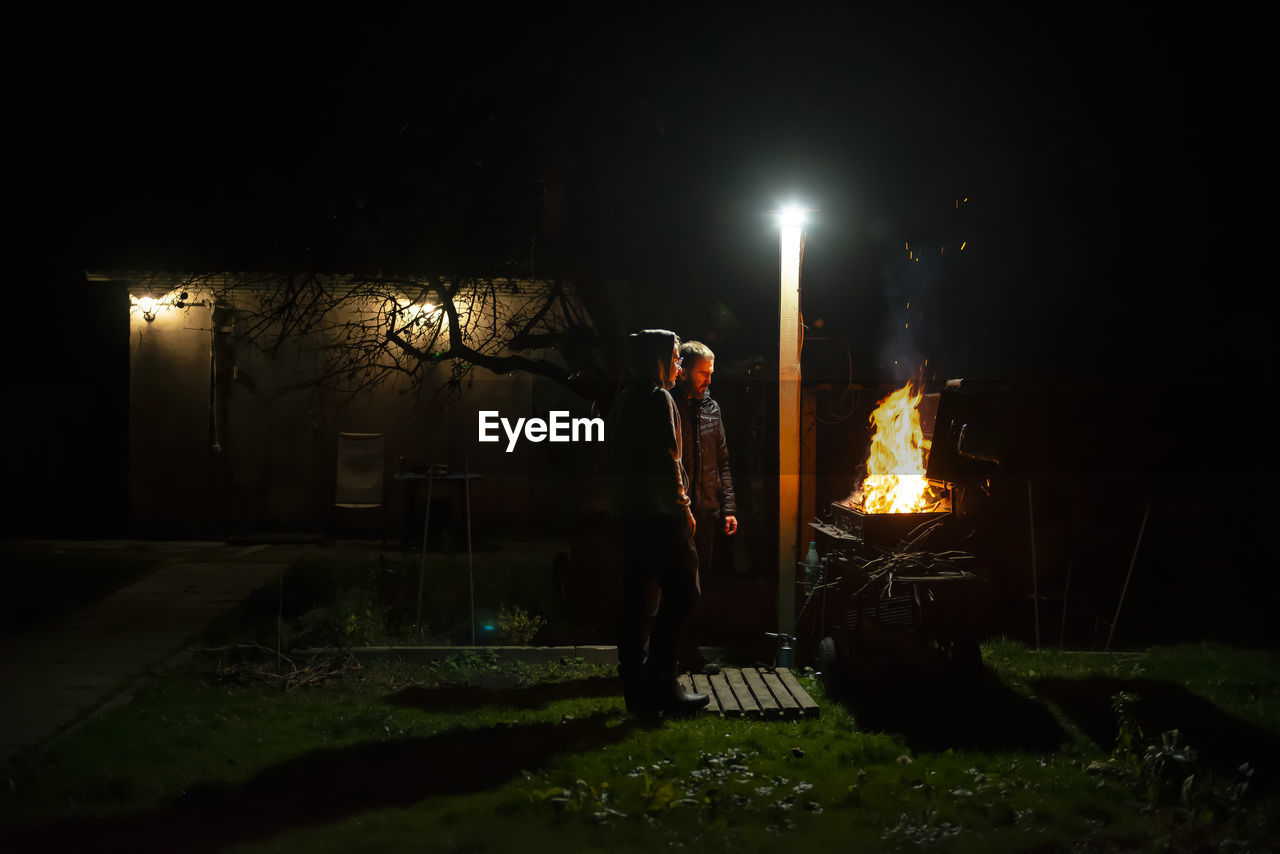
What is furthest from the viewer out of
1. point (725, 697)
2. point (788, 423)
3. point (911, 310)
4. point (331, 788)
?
point (911, 310)

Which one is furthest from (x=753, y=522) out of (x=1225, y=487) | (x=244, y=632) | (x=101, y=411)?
(x=101, y=411)

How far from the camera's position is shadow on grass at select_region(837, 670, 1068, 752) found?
5.23 metres

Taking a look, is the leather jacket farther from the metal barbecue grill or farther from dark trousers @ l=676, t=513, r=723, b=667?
the metal barbecue grill

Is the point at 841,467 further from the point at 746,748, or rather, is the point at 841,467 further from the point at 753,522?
the point at 753,522

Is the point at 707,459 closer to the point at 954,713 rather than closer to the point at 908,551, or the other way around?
the point at 908,551

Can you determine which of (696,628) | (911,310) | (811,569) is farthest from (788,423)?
(911,310)

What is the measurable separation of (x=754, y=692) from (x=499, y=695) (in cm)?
180

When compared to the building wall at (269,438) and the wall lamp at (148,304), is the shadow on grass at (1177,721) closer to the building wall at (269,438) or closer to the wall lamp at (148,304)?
the building wall at (269,438)

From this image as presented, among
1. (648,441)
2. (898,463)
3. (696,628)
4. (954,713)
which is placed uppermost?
(648,441)

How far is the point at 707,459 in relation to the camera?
22.4 ft

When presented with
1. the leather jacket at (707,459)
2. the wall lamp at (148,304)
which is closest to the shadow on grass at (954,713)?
the leather jacket at (707,459)

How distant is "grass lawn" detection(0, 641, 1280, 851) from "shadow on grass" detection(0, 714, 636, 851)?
0.02 metres

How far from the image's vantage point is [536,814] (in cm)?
411

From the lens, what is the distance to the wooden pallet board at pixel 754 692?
570cm
